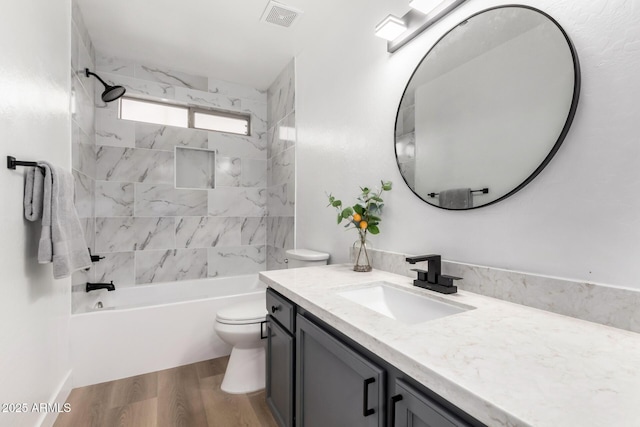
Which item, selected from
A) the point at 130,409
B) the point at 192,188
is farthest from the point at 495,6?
the point at 192,188

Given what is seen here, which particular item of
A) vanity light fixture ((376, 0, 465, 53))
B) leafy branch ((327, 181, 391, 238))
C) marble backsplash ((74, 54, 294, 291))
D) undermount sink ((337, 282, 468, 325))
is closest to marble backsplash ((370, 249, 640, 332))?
undermount sink ((337, 282, 468, 325))

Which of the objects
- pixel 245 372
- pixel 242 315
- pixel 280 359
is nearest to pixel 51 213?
pixel 242 315

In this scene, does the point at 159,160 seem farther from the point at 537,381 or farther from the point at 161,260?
the point at 537,381

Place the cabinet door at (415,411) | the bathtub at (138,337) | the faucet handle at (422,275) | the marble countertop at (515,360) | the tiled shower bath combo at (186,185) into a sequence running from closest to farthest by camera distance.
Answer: the marble countertop at (515,360)
the cabinet door at (415,411)
the faucet handle at (422,275)
the bathtub at (138,337)
the tiled shower bath combo at (186,185)

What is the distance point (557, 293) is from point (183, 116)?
137 inches

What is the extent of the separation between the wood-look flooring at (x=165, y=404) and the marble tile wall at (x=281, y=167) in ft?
4.44

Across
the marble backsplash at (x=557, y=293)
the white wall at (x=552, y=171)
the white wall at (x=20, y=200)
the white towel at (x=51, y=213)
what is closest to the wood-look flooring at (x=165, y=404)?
the white wall at (x=20, y=200)

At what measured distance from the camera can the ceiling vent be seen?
82.0 inches

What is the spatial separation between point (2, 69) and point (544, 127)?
194cm

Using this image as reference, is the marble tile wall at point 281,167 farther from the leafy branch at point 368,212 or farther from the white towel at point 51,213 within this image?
the white towel at point 51,213

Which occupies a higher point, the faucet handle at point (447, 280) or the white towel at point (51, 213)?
the white towel at point (51, 213)

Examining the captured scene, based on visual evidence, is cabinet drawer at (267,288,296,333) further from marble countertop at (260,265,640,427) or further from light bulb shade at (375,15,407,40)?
light bulb shade at (375,15,407,40)

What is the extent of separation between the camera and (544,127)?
97 centimetres

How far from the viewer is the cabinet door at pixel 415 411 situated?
58cm
